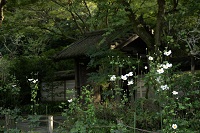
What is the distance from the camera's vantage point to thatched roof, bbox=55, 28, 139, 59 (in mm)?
9992

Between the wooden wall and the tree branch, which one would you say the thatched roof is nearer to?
the tree branch

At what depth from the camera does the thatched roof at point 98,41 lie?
999 centimetres

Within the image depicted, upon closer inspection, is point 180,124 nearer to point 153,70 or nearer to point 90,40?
point 153,70

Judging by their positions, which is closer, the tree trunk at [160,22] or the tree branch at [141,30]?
the tree trunk at [160,22]

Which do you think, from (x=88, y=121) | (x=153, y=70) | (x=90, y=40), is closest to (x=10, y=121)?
(x=88, y=121)

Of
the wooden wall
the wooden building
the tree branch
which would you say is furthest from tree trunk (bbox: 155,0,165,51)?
the wooden wall

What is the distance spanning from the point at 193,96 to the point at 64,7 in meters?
9.15

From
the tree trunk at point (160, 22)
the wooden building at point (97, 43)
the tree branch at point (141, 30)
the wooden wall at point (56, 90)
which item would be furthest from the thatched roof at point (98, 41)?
the wooden wall at point (56, 90)

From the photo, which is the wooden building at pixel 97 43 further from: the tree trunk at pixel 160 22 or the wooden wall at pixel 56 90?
the wooden wall at pixel 56 90

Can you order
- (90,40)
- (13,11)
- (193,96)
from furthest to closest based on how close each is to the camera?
A: (13,11)
(90,40)
(193,96)

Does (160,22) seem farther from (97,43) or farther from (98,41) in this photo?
(98,41)

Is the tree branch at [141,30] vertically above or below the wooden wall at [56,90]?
above

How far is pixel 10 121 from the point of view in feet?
20.9

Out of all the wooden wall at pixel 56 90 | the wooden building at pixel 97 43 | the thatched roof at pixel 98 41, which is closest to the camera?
the thatched roof at pixel 98 41
